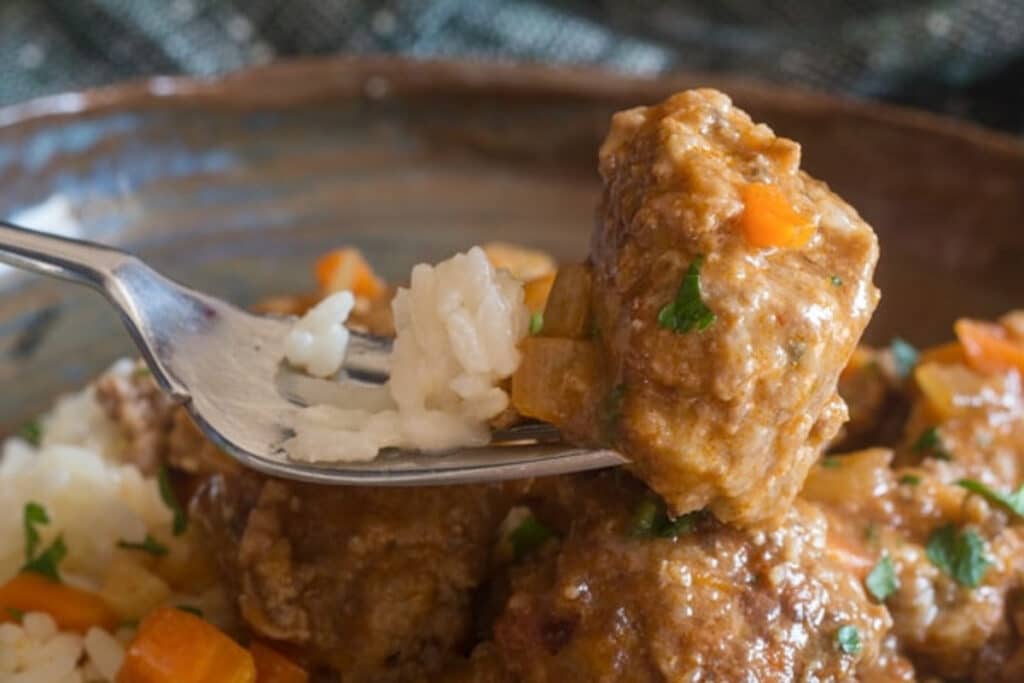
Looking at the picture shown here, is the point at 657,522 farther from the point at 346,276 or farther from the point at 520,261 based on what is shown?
the point at 346,276

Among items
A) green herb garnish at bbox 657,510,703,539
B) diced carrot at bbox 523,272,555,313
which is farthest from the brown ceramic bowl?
green herb garnish at bbox 657,510,703,539

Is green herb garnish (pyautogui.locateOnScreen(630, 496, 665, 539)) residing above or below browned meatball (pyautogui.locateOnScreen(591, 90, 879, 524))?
below

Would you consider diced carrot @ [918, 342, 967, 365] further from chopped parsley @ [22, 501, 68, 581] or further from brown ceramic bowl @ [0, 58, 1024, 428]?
chopped parsley @ [22, 501, 68, 581]

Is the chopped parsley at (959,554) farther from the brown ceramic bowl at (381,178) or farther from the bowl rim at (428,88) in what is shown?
the bowl rim at (428,88)

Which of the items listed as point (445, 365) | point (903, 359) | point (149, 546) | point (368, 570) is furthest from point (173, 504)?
point (903, 359)

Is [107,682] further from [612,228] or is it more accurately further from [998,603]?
[998,603]

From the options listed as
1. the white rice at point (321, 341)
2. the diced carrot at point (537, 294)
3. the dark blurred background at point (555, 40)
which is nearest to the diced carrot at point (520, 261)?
the diced carrot at point (537, 294)
